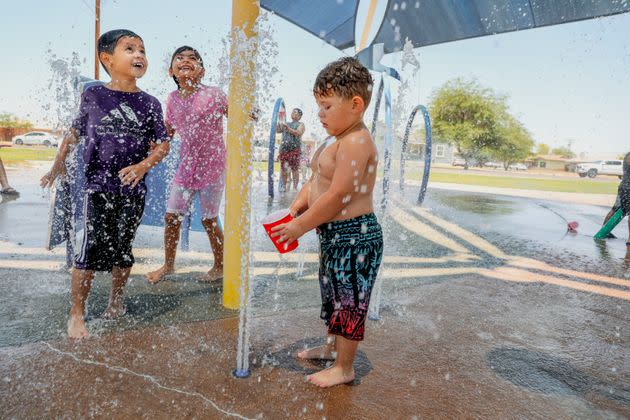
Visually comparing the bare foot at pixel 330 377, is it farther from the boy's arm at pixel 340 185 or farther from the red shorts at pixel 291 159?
the red shorts at pixel 291 159

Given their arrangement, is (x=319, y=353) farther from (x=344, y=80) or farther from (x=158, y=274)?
(x=158, y=274)

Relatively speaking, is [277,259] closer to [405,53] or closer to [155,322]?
[155,322]

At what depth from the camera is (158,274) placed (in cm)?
354

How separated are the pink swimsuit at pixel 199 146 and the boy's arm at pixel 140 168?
68 centimetres

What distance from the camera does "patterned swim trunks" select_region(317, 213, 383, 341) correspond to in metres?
2.05

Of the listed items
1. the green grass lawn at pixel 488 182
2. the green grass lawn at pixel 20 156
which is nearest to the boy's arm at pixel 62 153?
the green grass lawn at pixel 488 182

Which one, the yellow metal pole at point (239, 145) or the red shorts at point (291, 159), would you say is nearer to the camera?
the yellow metal pole at point (239, 145)

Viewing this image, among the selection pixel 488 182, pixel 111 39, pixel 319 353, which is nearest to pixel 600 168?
pixel 488 182

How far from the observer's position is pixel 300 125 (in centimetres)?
1019

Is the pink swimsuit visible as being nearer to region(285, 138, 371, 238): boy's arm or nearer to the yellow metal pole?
the yellow metal pole

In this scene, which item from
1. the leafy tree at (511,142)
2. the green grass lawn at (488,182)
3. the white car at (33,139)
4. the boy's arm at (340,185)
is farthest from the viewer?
the leafy tree at (511,142)

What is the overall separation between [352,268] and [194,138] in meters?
1.97

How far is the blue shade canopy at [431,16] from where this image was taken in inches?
164

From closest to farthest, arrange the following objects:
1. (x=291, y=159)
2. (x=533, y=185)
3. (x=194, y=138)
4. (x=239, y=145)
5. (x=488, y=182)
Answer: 1. (x=239, y=145)
2. (x=194, y=138)
3. (x=291, y=159)
4. (x=533, y=185)
5. (x=488, y=182)
